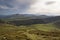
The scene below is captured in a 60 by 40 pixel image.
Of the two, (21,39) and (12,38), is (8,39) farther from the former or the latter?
(21,39)

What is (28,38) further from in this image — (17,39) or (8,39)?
(8,39)

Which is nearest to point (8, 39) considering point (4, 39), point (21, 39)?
point (4, 39)

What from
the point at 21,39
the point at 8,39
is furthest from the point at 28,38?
the point at 8,39

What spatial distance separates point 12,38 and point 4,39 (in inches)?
115

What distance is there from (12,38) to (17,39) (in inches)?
79.7

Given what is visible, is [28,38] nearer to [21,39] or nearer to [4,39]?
[21,39]

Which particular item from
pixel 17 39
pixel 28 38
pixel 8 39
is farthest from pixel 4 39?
pixel 28 38

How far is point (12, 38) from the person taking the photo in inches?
1864

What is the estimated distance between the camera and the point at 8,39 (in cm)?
4775

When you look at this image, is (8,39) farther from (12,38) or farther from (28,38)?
(28,38)

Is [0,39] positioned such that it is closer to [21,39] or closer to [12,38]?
[12,38]

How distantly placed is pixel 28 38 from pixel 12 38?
6.11 metres

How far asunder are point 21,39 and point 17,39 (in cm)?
168

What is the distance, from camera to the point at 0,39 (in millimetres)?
47812
